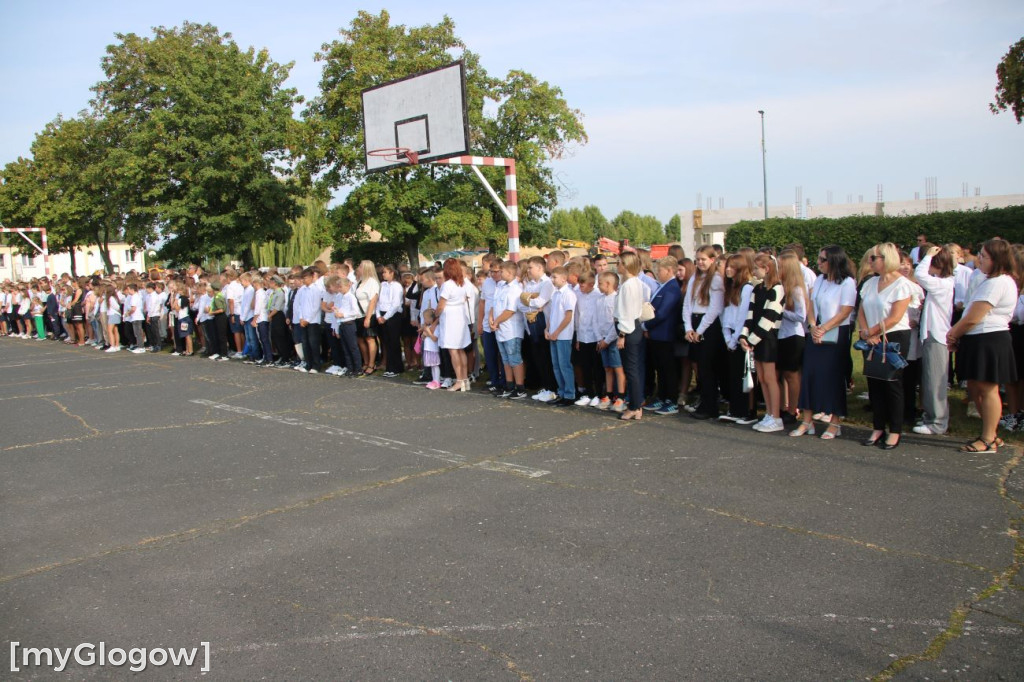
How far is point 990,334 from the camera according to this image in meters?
6.82

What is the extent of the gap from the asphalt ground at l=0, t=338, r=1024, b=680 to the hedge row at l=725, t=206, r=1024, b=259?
2037cm

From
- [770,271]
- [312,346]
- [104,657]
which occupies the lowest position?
[104,657]

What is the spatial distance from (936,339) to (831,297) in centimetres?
101

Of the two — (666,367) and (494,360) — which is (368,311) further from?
(666,367)

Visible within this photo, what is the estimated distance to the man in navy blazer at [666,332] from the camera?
916 centimetres

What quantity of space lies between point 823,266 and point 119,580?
6709 mm

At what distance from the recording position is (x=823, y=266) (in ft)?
25.5

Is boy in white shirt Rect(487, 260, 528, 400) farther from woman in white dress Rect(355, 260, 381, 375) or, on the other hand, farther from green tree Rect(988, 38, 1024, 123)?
green tree Rect(988, 38, 1024, 123)

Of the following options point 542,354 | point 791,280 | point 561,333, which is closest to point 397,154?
point 542,354

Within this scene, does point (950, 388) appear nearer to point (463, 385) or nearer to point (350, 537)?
point (463, 385)

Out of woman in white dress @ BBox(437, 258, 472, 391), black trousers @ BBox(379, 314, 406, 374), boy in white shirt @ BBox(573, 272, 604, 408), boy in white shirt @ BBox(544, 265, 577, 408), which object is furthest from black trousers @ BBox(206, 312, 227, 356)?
boy in white shirt @ BBox(573, 272, 604, 408)

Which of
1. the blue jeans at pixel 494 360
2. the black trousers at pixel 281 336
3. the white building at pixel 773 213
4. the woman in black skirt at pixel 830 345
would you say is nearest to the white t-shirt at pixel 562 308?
the blue jeans at pixel 494 360

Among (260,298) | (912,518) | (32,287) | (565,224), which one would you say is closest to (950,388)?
(912,518)

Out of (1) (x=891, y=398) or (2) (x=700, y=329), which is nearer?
(1) (x=891, y=398)
